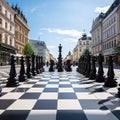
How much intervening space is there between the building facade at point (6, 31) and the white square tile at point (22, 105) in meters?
32.4

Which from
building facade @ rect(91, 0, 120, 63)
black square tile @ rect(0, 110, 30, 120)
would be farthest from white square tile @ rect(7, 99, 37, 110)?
building facade @ rect(91, 0, 120, 63)

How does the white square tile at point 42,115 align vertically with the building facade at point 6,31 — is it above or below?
below

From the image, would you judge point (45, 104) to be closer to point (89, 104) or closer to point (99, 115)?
point (89, 104)

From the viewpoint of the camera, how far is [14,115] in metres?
3.88

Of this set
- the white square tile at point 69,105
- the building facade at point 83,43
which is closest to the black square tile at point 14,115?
the white square tile at point 69,105

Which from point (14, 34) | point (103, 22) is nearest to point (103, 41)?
point (103, 22)

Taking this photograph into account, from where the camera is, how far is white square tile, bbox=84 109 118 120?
12.1 feet

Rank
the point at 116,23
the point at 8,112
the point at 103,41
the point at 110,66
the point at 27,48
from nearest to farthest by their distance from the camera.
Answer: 1. the point at 8,112
2. the point at 110,66
3. the point at 116,23
4. the point at 27,48
5. the point at 103,41

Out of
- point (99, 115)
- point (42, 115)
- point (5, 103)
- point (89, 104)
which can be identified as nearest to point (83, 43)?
point (89, 104)

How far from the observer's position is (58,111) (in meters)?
4.17

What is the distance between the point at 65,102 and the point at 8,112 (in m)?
1.44

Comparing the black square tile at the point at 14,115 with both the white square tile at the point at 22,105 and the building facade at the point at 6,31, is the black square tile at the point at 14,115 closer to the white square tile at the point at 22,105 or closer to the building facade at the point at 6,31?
the white square tile at the point at 22,105

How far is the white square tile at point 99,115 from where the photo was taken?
3.70 metres

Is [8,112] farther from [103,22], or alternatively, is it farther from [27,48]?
[103,22]
